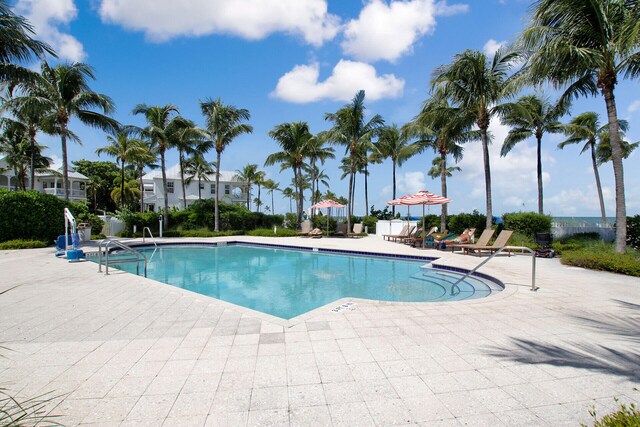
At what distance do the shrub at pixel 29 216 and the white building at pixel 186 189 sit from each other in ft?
63.3

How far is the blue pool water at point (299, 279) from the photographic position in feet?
24.1

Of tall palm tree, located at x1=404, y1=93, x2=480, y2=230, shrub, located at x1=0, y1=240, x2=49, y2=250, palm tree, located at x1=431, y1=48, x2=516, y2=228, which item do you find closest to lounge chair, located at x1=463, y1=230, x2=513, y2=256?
palm tree, located at x1=431, y1=48, x2=516, y2=228

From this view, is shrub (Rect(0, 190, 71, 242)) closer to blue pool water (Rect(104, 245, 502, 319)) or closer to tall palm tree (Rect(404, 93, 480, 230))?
blue pool water (Rect(104, 245, 502, 319))

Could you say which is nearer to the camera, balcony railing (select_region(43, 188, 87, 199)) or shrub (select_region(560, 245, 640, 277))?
shrub (select_region(560, 245, 640, 277))

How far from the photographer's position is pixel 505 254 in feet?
40.1

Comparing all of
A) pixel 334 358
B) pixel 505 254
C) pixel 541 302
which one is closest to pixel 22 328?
pixel 334 358

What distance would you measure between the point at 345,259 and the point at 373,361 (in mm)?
10136

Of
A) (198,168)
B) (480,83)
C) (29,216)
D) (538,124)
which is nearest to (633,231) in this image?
(480,83)

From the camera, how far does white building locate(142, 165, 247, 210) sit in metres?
36.8

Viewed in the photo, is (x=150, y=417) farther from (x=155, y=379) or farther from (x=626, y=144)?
(x=626, y=144)

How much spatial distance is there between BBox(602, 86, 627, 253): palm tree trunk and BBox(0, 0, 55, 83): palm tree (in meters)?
20.4

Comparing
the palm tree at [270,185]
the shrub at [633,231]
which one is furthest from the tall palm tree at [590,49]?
the palm tree at [270,185]

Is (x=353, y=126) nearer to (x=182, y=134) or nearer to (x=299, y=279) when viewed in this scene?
(x=182, y=134)

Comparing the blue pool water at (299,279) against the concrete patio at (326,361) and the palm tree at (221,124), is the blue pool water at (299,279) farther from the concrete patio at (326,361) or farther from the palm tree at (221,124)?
the palm tree at (221,124)
